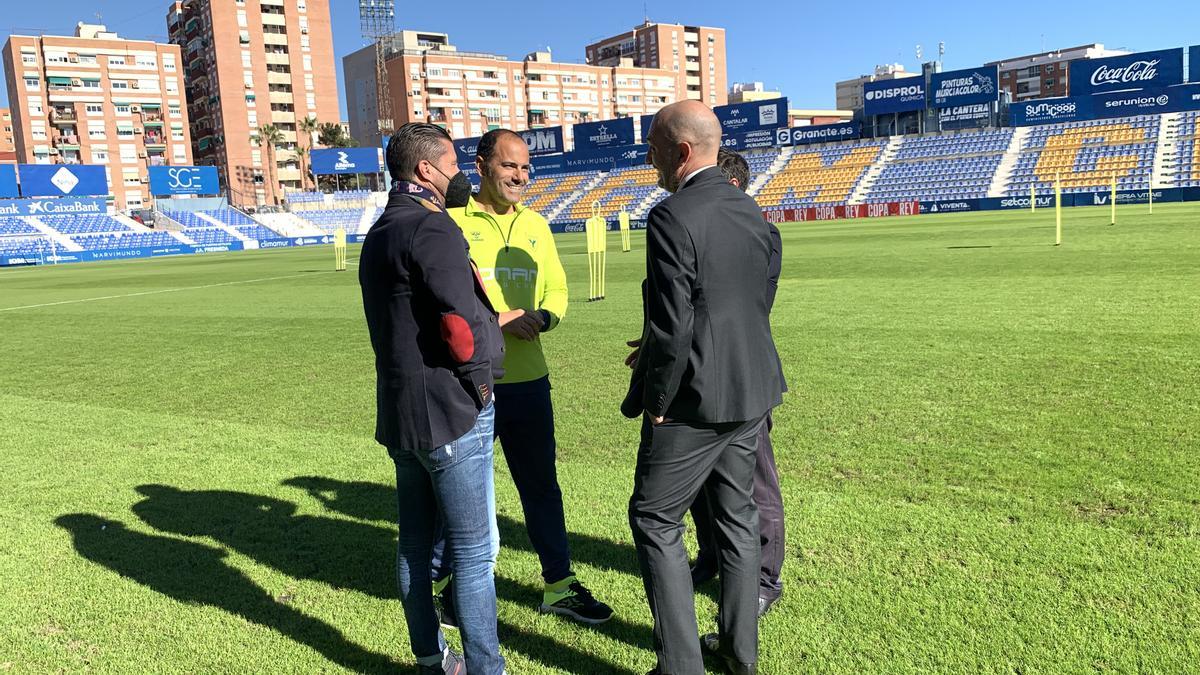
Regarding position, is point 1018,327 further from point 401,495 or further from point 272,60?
point 272,60

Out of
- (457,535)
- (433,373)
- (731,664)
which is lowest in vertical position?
(731,664)

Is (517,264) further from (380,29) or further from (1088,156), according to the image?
(380,29)

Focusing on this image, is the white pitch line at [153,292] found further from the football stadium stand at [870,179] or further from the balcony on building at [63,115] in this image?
the balcony on building at [63,115]

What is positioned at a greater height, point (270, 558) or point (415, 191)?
point (415, 191)

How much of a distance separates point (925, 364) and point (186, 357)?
10080mm

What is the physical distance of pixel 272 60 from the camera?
95312 millimetres

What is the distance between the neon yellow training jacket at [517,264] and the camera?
3723 millimetres

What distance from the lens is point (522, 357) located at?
365cm

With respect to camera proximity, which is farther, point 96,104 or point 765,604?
point 96,104

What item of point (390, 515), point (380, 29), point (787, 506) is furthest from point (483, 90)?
point (787, 506)

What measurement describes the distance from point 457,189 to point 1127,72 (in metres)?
61.7

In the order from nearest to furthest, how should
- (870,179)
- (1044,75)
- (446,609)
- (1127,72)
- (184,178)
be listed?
(446,609)
(1127,72)
(870,179)
(184,178)
(1044,75)

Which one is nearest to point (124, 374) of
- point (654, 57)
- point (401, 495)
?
point (401, 495)

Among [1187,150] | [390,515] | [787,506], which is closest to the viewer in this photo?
[787,506]
